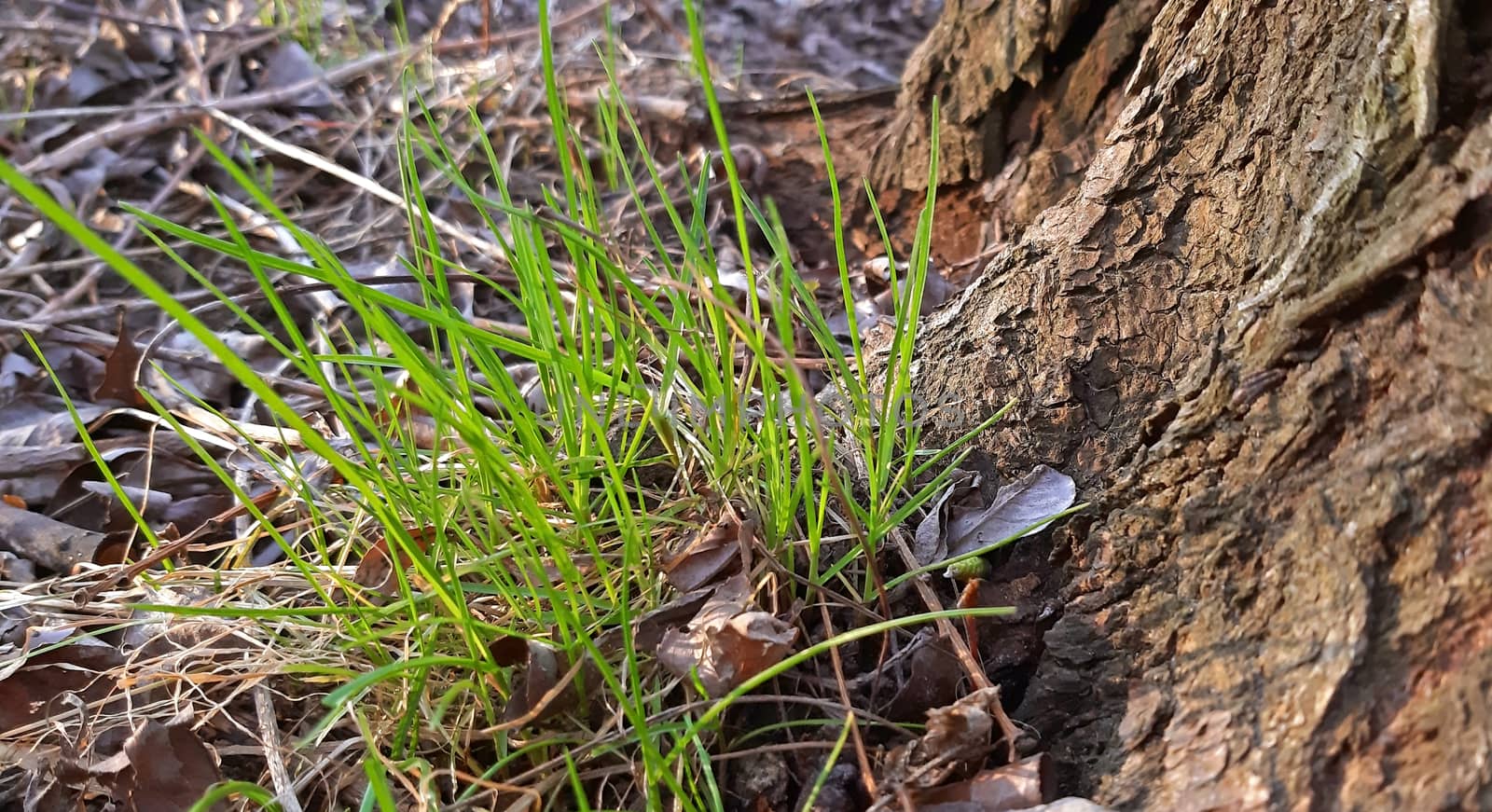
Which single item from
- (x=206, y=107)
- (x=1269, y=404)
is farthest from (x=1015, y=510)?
(x=206, y=107)

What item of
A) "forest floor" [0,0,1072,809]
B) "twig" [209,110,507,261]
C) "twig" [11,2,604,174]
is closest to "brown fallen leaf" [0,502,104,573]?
"forest floor" [0,0,1072,809]

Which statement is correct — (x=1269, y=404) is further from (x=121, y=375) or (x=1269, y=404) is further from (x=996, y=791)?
(x=121, y=375)

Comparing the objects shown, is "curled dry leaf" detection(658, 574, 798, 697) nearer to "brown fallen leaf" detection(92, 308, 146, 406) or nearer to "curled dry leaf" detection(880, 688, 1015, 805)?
"curled dry leaf" detection(880, 688, 1015, 805)

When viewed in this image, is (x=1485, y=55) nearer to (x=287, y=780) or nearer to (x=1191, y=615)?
(x=1191, y=615)

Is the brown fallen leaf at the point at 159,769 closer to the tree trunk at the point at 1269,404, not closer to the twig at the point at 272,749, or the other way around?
the twig at the point at 272,749

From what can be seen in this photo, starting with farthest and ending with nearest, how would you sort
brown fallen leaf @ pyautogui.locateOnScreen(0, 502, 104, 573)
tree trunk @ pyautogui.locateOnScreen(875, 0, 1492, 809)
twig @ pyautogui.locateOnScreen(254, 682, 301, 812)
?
1. brown fallen leaf @ pyautogui.locateOnScreen(0, 502, 104, 573)
2. twig @ pyautogui.locateOnScreen(254, 682, 301, 812)
3. tree trunk @ pyautogui.locateOnScreen(875, 0, 1492, 809)

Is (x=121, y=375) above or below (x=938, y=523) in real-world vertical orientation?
below

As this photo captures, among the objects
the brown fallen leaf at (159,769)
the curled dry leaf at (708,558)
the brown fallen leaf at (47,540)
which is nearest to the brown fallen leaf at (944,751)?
the curled dry leaf at (708,558)
